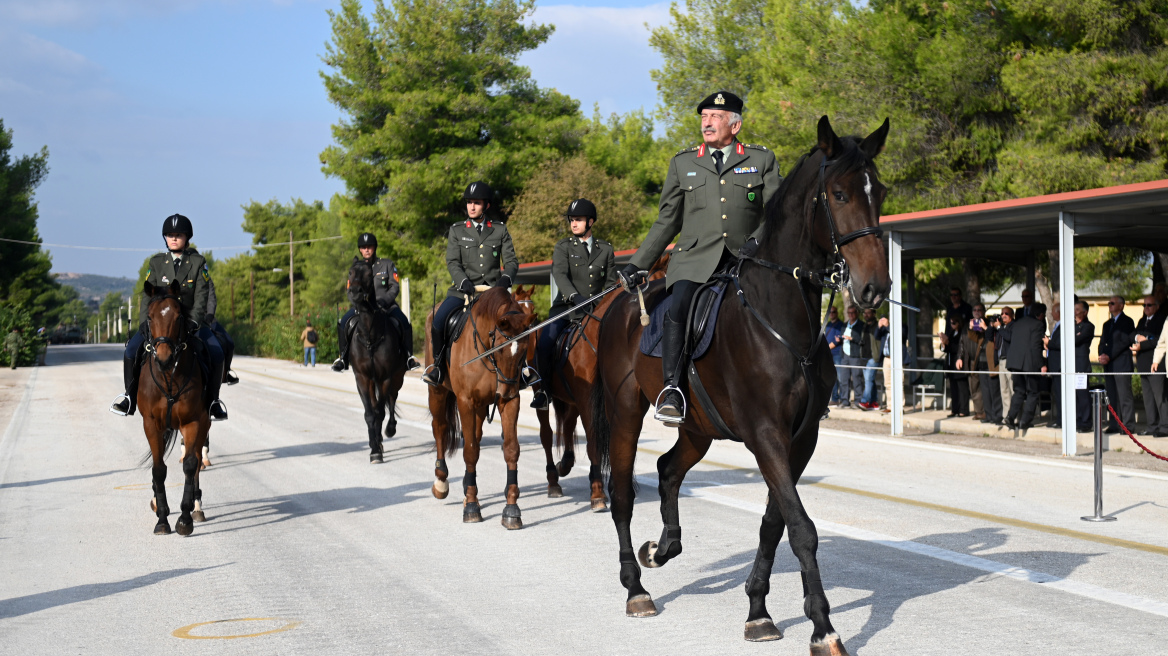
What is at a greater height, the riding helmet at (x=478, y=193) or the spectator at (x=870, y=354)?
the riding helmet at (x=478, y=193)

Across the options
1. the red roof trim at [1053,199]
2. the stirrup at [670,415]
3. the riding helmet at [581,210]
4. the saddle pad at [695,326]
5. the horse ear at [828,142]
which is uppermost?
the red roof trim at [1053,199]

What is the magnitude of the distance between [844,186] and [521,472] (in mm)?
8136

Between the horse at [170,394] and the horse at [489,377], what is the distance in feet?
7.82

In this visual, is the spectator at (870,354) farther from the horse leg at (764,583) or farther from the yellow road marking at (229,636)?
the yellow road marking at (229,636)

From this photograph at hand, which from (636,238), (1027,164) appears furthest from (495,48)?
(1027,164)

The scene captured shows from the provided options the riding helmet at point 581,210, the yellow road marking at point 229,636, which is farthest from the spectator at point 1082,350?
the yellow road marking at point 229,636

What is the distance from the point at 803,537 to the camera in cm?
510

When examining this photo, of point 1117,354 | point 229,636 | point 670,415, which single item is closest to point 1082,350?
point 1117,354

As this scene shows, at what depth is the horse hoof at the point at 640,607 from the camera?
6.05 m

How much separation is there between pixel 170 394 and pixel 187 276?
137 cm

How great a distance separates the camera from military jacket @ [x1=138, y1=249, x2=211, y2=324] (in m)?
9.95

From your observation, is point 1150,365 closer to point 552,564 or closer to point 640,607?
point 552,564

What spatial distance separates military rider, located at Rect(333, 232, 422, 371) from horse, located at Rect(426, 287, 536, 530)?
193 inches

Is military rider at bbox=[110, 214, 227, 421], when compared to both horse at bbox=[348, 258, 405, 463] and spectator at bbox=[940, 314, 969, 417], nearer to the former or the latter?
horse at bbox=[348, 258, 405, 463]
